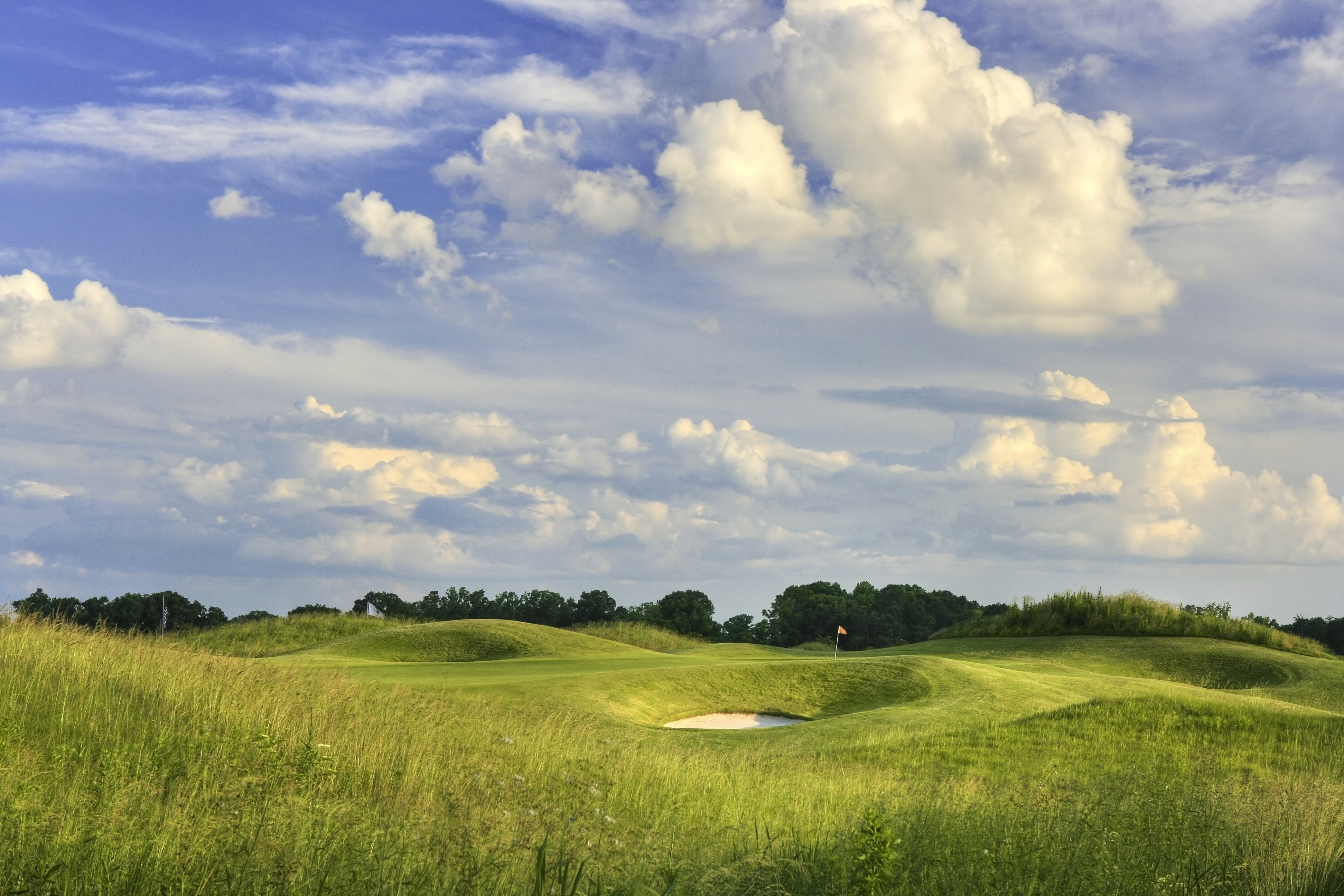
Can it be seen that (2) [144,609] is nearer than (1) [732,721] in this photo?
No

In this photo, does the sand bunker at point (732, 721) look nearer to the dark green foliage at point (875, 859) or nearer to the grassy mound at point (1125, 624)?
the dark green foliage at point (875, 859)

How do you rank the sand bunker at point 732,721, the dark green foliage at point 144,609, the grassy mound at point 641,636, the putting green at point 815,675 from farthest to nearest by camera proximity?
the dark green foliage at point 144,609
the grassy mound at point 641,636
the sand bunker at point 732,721
the putting green at point 815,675

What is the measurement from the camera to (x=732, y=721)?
75.4ft

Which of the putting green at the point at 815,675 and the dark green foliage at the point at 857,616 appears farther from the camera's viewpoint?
the dark green foliage at the point at 857,616

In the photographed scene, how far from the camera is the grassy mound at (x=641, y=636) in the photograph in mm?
44938

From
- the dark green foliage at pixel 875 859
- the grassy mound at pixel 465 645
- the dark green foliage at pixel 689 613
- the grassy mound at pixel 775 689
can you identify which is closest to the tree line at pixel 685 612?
the dark green foliage at pixel 689 613

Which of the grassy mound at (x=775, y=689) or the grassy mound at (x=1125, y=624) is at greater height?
the grassy mound at (x=1125, y=624)

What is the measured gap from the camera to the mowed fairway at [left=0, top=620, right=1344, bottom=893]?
21.0 ft

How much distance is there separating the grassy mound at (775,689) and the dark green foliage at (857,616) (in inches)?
1449

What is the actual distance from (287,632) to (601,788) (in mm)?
35472

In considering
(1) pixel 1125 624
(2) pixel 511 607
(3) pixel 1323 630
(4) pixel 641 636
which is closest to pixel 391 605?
(2) pixel 511 607

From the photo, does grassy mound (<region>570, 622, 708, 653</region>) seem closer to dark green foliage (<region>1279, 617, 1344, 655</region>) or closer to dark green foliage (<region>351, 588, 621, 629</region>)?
dark green foliage (<region>351, 588, 621, 629</region>)

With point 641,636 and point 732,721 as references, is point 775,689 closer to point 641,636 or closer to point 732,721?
→ point 732,721

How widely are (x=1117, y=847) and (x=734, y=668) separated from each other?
1776 centimetres
